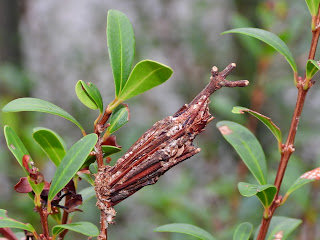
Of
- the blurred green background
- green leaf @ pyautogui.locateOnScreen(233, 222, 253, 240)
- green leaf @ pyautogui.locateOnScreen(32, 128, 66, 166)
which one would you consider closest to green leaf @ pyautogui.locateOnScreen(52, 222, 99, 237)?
green leaf @ pyautogui.locateOnScreen(32, 128, 66, 166)

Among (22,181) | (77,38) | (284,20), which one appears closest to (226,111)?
(284,20)

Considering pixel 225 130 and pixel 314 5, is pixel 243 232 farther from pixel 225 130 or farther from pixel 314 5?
pixel 314 5

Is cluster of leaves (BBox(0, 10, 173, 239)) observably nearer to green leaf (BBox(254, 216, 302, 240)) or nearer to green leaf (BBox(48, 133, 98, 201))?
green leaf (BBox(48, 133, 98, 201))

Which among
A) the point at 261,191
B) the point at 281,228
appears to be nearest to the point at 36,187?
the point at 261,191

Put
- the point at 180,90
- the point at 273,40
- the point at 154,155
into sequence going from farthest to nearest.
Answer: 1. the point at 180,90
2. the point at 273,40
3. the point at 154,155

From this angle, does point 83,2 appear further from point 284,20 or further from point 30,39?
point 284,20

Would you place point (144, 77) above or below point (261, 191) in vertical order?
above

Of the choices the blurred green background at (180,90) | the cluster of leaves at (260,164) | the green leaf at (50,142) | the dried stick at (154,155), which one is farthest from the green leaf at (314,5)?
the blurred green background at (180,90)
